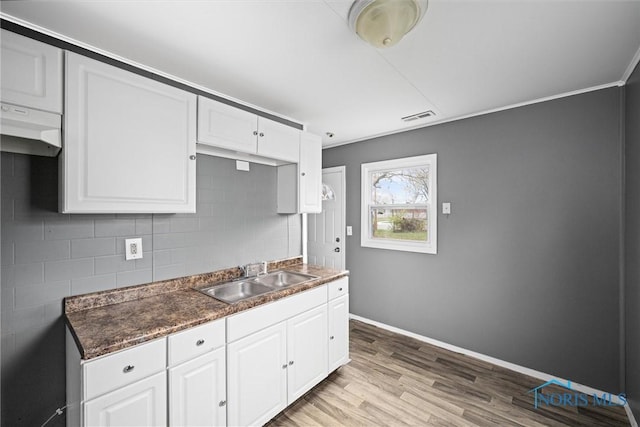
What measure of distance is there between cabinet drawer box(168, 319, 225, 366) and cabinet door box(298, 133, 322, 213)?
4.39 feet

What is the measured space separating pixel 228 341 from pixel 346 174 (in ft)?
9.08

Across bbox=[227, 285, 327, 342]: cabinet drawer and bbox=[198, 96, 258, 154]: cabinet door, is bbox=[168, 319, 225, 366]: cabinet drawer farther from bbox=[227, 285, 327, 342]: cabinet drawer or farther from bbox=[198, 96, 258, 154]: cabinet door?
bbox=[198, 96, 258, 154]: cabinet door

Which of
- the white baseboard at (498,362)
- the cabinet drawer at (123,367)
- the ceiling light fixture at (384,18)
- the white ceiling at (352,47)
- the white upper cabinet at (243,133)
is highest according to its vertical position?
the white ceiling at (352,47)

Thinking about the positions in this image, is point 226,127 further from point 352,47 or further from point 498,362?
point 498,362

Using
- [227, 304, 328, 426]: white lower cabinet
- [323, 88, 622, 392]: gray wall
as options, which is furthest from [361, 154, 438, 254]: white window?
[227, 304, 328, 426]: white lower cabinet

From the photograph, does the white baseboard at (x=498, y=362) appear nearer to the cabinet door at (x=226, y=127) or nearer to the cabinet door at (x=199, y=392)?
the cabinet door at (x=199, y=392)

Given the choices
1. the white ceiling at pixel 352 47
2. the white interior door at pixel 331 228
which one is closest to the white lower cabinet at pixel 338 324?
the white interior door at pixel 331 228

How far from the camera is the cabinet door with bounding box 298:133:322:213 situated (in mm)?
2648

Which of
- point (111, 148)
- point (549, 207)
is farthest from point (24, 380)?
point (549, 207)

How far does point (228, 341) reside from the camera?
1646 mm

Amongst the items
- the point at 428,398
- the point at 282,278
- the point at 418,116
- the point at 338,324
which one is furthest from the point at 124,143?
the point at 428,398

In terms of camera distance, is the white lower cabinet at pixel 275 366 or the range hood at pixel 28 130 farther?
the white lower cabinet at pixel 275 366

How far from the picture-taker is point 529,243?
2500 millimetres

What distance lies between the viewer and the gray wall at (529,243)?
7.20 feet
